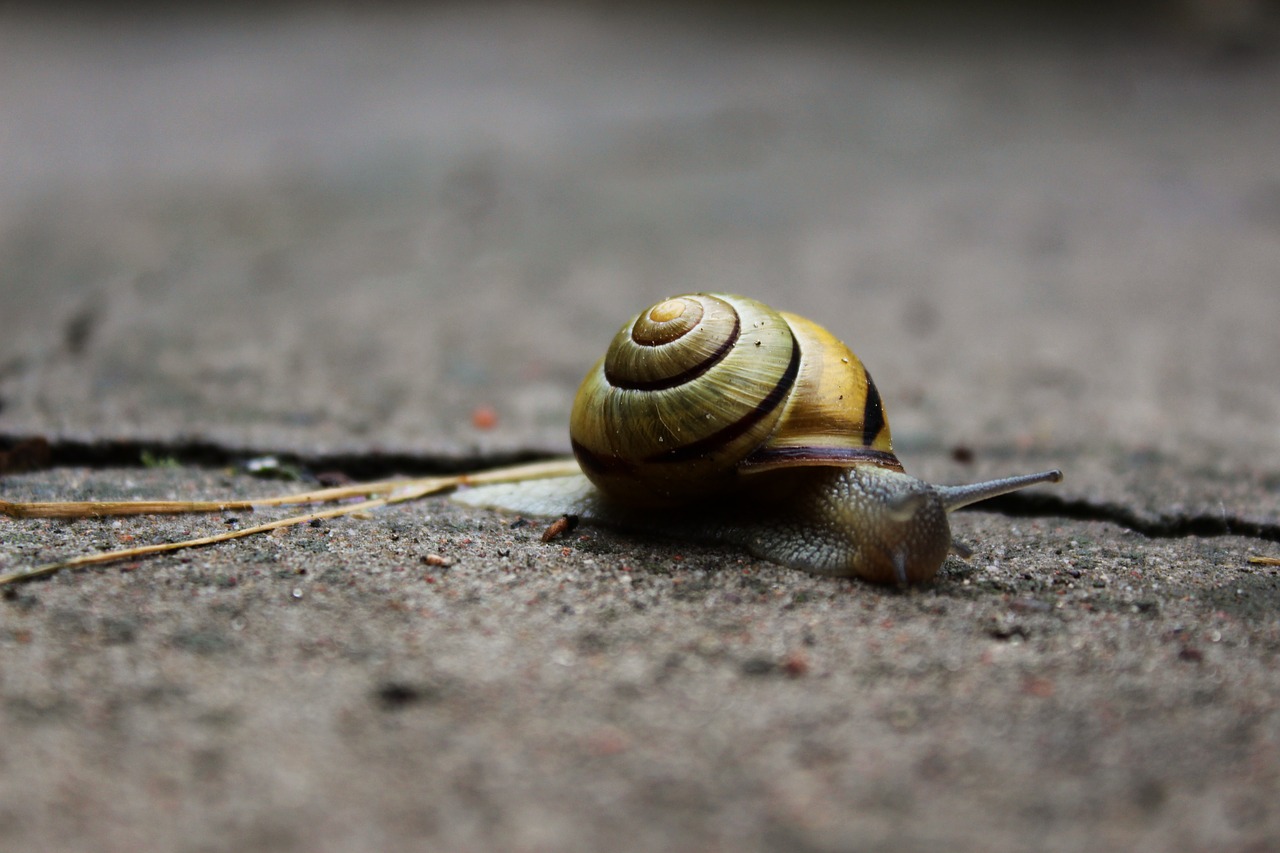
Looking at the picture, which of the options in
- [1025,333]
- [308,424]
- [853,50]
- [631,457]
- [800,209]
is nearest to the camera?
Result: [631,457]

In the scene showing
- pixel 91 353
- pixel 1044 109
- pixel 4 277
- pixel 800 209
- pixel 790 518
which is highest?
pixel 1044 109

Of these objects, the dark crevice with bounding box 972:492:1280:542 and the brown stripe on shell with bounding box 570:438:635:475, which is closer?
the brown stripe on shell with bounding box 570:438:635:475

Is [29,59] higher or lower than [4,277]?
higher

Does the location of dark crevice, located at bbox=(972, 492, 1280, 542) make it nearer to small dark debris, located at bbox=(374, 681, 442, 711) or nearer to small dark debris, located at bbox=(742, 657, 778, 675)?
small dark debris, located at bbox=(742, 657, 778, 675)

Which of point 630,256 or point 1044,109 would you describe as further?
point 1044,109

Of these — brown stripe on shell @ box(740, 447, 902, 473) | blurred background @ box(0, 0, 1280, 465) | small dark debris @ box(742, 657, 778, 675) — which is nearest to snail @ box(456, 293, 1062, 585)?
brown stripe on shell @ box(740, 447, 902, 473)

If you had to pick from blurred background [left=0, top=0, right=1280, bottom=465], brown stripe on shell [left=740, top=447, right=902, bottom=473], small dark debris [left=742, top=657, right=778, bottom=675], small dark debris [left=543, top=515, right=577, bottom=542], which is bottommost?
small dark debris [left=742, top=657, right=778, bottom=675]

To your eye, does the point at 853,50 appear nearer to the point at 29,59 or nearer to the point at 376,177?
the point at 376,177

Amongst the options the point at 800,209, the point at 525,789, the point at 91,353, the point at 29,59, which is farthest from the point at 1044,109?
the point at 29,59
